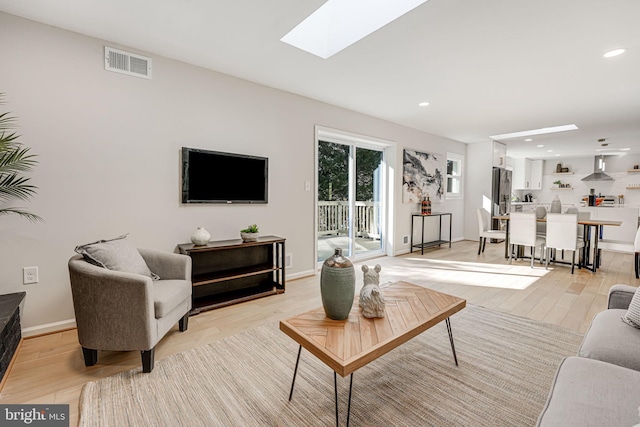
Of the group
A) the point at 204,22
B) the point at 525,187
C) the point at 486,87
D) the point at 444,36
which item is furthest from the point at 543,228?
the point at 204,22

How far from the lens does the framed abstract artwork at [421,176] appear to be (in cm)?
563

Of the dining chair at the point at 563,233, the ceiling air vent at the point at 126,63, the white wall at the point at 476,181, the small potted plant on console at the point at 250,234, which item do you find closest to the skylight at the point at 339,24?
the ceiling air vent at the point at 126,63

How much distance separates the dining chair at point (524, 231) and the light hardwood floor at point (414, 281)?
1.25 ft

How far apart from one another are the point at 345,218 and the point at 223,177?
2245 millimetres

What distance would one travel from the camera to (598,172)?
888 centimetres

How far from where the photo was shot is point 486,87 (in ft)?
11.7

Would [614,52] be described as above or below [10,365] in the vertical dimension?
above

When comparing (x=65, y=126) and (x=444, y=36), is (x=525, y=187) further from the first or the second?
(x=65, y=126)

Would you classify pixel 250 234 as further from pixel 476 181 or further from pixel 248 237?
pixel 476 181

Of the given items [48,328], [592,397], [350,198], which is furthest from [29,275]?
[350,198]

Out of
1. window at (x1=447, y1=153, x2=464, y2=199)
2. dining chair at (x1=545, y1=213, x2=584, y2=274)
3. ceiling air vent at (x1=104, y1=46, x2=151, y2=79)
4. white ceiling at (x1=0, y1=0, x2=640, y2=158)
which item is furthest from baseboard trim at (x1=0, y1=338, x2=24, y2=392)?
window at (x1=447, y1=153, x2=464, y2=199)

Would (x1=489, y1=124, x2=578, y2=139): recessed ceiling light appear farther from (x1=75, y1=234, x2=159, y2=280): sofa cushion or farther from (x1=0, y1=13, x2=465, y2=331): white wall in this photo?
(x1=75, y1=234, x2=159, y2=280): sofa cushion

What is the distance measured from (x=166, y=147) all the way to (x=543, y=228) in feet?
20.2

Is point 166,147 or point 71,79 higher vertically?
point 71,79
